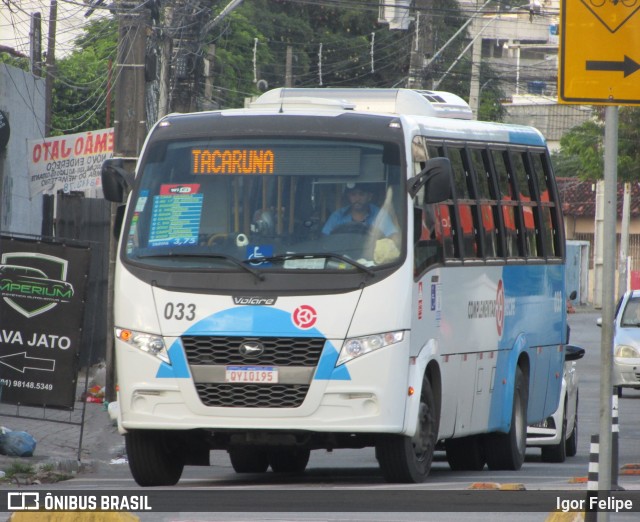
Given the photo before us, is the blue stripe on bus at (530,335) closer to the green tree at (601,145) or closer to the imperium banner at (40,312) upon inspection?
the imperium banner at (40,312)

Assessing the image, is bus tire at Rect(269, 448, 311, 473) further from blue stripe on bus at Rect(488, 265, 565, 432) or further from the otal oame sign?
the otal oame sign

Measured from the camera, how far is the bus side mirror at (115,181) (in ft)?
37.1

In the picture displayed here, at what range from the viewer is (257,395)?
1048 centimetres

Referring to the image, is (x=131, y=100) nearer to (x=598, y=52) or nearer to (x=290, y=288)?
(x=290, y=288)

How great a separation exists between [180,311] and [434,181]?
2.05 meters

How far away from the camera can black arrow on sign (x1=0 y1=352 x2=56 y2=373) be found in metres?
14.1

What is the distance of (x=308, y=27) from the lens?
64125 mm

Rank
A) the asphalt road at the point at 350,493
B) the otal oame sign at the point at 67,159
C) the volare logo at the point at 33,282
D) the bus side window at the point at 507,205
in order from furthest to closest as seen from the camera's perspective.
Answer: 1. the otal oame sign at the point at 67,159
2. the volare logo at the point at 33,282
3. the bus side window at the point at 507,205
4. the asphalt road at the point at 350,493

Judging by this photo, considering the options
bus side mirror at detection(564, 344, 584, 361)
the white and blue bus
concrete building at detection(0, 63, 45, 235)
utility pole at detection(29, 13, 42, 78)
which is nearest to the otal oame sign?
concrete building at detection(0, 63, 45, 235)

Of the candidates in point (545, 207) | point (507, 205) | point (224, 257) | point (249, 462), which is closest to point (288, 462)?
point (249, 462)

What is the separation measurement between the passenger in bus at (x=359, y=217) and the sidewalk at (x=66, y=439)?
11.8 feet

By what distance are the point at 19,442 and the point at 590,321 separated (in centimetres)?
3513

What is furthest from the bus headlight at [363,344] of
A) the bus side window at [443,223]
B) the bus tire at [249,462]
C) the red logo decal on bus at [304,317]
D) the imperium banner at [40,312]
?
the imperium banner at [40,312]

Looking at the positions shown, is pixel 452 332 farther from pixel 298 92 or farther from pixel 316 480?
pixel 298 92
